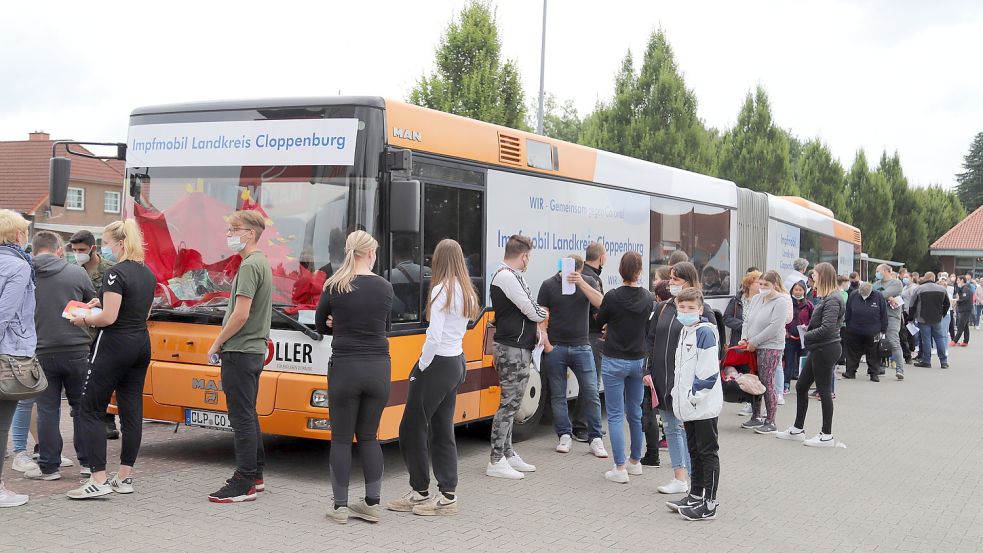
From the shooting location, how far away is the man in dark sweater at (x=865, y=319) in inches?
604

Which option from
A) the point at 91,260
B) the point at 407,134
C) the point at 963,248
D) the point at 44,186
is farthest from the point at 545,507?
the point at 963,248

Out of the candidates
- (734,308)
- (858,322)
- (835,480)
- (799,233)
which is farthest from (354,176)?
(799,233)

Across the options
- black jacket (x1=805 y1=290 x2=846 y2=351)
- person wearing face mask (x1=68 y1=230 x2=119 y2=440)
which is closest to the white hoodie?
black jacket (x1=805 y1=290 x2=846 y2=351)

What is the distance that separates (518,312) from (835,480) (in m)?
2.99

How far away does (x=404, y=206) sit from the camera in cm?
686

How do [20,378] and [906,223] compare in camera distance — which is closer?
[20,378]

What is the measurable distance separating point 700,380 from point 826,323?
11.4 ft

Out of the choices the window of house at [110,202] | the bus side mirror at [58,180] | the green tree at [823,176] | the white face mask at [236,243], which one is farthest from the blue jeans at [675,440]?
the green tree at [823,176]

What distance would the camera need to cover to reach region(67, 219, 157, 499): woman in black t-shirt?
6.39m

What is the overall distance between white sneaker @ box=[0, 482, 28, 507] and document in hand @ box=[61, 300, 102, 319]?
3.87 ft

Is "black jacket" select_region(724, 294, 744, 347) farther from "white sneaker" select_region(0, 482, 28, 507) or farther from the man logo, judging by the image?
"white sneaker" select_region(0, 482, 28, 507)

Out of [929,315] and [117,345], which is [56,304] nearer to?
[117,345]

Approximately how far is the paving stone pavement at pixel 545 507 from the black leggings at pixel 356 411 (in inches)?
11.9

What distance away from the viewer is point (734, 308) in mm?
12805
